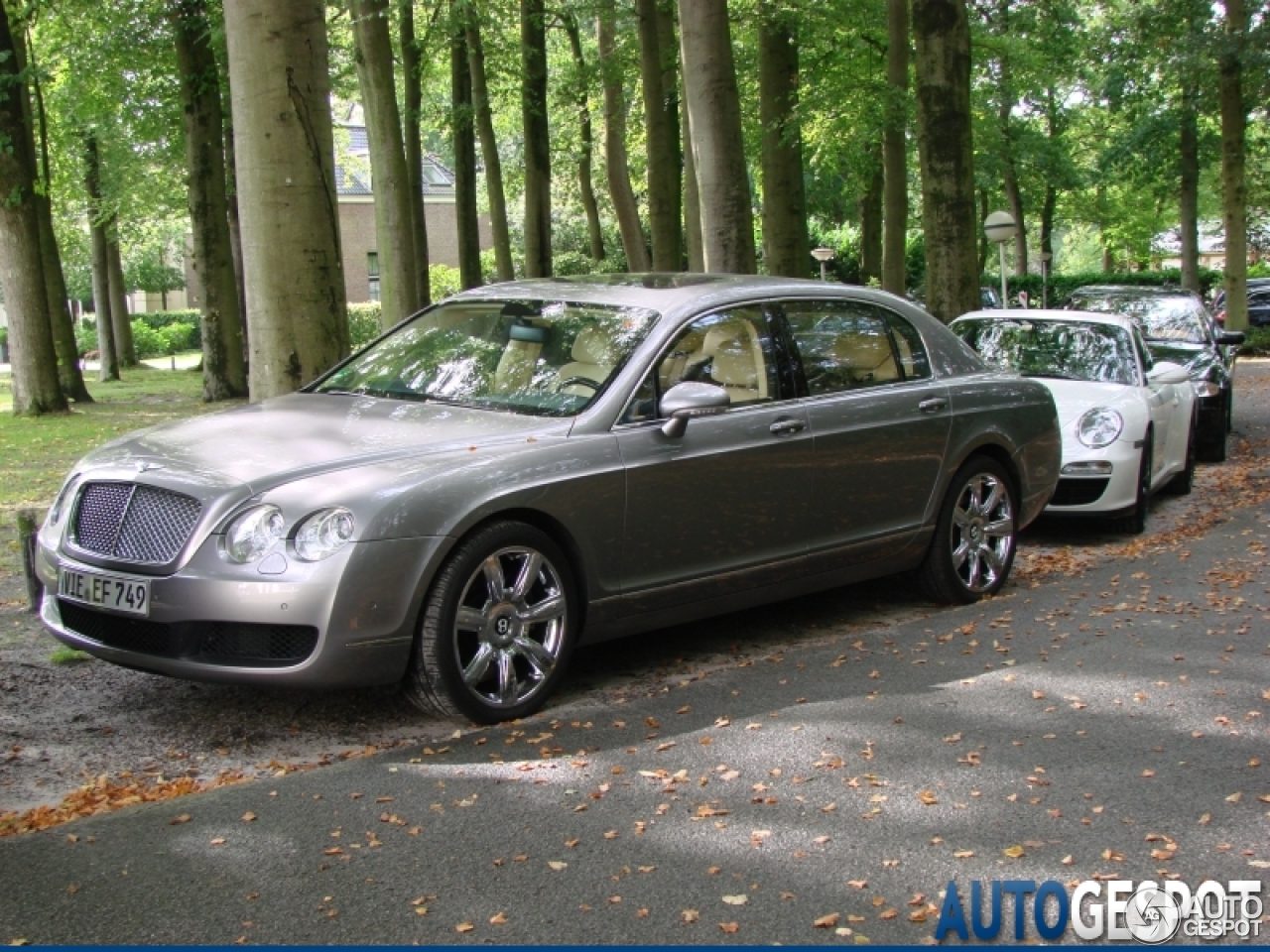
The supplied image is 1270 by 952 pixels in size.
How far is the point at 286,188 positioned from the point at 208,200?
13.8m

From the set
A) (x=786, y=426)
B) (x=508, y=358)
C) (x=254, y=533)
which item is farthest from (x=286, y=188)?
(x=254, y=533)

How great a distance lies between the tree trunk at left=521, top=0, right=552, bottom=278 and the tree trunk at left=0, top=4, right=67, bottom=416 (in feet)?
23.7

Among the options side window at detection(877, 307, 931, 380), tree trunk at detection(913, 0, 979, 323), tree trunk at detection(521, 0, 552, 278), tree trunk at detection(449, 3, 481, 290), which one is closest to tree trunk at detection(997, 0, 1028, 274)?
tree trunk at detection(521, 0, 552, 278)

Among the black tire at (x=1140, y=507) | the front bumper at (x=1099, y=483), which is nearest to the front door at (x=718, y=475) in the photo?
the front bumper at (x=1099, y=483)

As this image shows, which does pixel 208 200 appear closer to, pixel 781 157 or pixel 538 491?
pixel 781 157

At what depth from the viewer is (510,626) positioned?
574cm

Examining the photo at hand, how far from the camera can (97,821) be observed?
4531 millimetres

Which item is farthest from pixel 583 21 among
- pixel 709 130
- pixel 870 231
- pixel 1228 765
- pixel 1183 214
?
pixel 1228 765

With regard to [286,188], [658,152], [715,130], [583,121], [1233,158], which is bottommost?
[286,188]

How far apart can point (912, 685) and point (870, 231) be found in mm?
26312

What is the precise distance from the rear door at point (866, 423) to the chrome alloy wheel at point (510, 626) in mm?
1737

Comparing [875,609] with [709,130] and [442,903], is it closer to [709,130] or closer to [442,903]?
[442,903]

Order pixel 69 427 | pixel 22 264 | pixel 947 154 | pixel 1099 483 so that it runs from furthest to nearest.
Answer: pixel 22 264
pixel 69 427
pixel 947 154
pixel 1099 483

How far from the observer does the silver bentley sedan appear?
17.5ft
